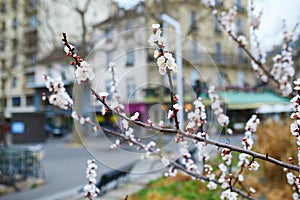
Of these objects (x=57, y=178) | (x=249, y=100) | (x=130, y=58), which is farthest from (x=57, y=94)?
(x=249, y=100)

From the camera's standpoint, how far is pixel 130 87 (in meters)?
2.88

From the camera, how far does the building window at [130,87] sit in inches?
111

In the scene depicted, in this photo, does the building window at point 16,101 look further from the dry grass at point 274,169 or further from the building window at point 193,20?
the dry grass at point 274,169

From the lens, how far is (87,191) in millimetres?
1993

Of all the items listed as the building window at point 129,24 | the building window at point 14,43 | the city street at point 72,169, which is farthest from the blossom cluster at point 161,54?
the building window at point 14,43

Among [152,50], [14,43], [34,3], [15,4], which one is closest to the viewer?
[152,50]

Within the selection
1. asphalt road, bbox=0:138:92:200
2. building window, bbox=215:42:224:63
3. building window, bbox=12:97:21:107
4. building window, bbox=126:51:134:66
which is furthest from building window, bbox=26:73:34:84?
building window, bbox=126:51:134:66

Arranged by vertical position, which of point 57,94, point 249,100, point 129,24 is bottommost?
point 57,94

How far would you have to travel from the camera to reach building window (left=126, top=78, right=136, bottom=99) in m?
2.82

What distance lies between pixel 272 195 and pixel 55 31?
14531 millimetres

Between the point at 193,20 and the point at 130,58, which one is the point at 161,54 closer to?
the point at 130,58

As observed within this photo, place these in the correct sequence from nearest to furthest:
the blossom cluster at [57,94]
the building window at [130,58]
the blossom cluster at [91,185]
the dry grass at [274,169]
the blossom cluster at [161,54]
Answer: the blossom cluster at [161,54], the blossom cluster at [91,185], the blossom cluster at [57,94], the building window at [130,58], the dry grass at [274,169]

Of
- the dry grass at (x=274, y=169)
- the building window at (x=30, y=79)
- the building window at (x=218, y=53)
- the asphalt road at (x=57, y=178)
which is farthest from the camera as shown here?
the building window at (x=30, y=79)

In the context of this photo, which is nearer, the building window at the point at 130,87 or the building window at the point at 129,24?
the building window at the point at 130,87
